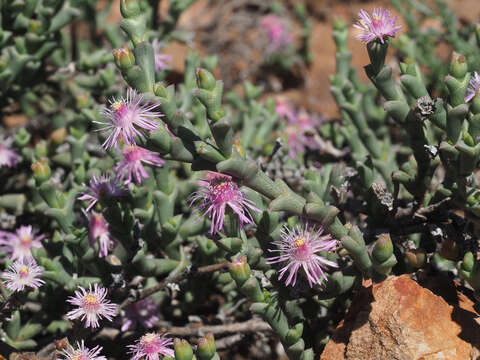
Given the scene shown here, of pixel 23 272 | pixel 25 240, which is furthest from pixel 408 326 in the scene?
pixel 25 240

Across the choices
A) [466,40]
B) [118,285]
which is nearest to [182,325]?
[118,285]

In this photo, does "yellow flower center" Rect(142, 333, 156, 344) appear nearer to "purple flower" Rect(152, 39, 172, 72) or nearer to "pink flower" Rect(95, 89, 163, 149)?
"pink flower" Rect(95, 89, 163, 149)

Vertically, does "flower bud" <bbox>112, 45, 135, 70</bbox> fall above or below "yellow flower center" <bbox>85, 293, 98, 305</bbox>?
above

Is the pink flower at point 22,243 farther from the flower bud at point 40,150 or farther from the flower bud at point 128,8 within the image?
the flower bud at point 128,8

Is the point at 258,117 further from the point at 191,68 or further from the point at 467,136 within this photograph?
the point at 467,136

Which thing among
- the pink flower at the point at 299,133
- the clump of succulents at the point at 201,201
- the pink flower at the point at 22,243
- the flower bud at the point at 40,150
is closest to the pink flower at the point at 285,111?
the pink flower at the point at 299,133

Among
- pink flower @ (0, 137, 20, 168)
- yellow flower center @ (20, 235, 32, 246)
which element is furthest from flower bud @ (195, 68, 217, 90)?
pink flower @ (0, 137, 20, 168)
